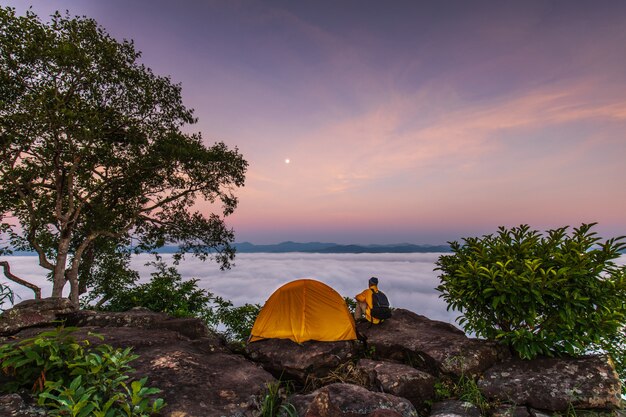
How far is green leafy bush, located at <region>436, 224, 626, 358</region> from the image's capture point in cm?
711

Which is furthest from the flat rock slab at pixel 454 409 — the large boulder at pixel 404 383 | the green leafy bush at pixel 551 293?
the green leafy bush at pixel 551 293

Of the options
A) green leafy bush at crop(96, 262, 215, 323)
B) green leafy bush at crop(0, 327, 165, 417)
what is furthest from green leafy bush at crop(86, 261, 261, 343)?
green leafy bush at crop(0, 327, 165, 417)

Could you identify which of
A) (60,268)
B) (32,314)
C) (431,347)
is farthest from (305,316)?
(60,268)

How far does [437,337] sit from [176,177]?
52.6 feet

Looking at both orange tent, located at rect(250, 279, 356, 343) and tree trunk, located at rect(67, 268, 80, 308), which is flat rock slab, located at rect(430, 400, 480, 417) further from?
tree trunk, located at rect(67, 268, 80, 308)

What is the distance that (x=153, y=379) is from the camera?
6.13 m

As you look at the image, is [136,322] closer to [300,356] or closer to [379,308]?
[300,356]

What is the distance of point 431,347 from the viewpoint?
27.5ft

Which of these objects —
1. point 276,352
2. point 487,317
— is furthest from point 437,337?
point 276,352

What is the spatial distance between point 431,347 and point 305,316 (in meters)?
3.76

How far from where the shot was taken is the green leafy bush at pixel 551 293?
711 centimetres

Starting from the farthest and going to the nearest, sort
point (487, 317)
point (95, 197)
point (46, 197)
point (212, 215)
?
1. point (212, 215)
2. point (95, 197)
3. point (46, 197)
4. point (487, 317)

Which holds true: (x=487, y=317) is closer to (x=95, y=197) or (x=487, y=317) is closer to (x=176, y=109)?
(x=176, y=109)

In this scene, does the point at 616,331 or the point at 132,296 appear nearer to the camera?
the point at 616,331
